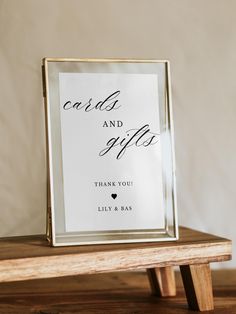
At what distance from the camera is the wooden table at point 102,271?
2.36 ft

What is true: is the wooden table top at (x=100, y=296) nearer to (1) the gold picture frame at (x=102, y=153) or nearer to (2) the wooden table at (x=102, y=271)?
(2) the wooden table at (x=102, y=271)

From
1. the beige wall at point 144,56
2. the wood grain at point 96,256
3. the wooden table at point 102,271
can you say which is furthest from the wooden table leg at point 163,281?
the beige wall at point 144,56

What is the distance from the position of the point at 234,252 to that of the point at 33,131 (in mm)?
493

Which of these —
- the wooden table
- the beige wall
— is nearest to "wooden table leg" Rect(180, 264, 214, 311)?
the wooden table

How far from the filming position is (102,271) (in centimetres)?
75

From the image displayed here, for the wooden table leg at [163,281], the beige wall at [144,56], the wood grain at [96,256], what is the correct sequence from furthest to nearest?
1. the beige wall at [144,56]
2. the wooden table leg at [163,281]
3. the wood grain at [96,256]

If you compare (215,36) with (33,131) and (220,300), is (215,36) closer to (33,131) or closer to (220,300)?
(33,131)

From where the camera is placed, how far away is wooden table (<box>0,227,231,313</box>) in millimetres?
721

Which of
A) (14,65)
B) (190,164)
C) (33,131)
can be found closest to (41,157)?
(33,131)

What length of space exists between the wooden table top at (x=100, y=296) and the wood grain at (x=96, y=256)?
11cm

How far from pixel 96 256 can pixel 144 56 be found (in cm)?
54

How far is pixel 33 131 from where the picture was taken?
1128 millimetres

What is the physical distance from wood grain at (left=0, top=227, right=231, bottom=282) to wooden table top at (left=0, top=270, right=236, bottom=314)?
11cm


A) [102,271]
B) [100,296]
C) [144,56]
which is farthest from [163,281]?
[144,56]
